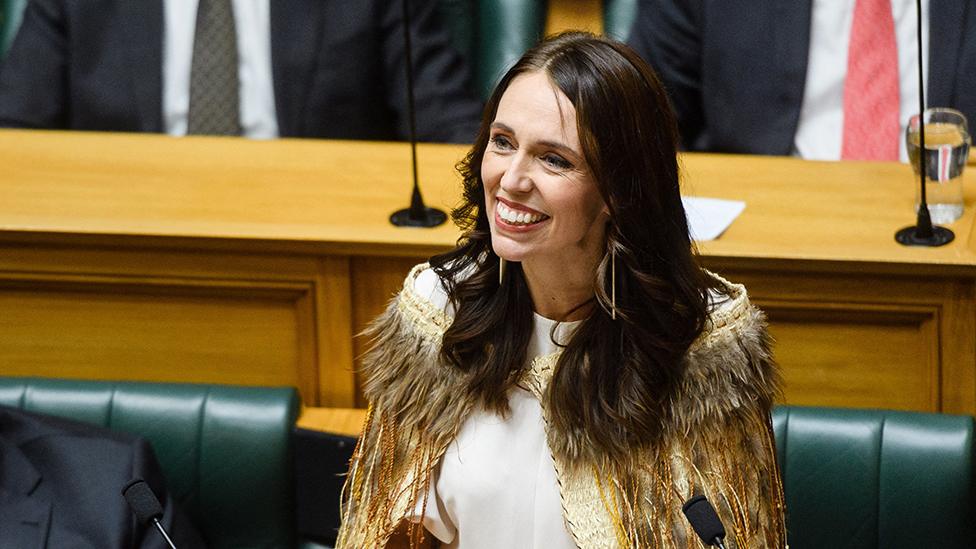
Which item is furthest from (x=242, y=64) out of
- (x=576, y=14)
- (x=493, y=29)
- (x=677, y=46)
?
(x=677, y=46)

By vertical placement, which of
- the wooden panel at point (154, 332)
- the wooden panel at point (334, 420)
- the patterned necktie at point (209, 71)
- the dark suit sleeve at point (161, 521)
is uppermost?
the patterned necktie at point (209, 71)

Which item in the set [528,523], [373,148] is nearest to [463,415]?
[528,523]

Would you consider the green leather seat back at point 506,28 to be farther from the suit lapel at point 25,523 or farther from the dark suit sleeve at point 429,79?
the suit lapel at point 25,523

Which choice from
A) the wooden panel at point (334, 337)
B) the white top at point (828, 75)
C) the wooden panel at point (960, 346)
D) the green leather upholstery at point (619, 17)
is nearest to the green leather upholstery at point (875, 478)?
the wooden panel at point (960, 346)

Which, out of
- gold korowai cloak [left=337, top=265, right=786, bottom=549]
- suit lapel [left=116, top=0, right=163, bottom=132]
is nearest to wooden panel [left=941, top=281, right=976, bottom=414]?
gold korowai cloak [left=337, top=265, right=786, bottom=549]

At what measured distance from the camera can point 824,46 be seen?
259 centimetres

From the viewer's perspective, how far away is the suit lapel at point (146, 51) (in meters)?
2.77

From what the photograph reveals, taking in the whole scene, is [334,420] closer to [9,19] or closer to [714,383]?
[714,383]

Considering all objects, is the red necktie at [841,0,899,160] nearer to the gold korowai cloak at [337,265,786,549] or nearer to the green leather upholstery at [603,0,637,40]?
the green leather upholstery at [603,0,637,40]

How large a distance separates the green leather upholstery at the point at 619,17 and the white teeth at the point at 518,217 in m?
1.54

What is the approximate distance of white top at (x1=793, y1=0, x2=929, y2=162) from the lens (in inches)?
101

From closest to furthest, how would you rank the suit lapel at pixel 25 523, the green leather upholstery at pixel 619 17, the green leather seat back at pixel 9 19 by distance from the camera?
the suit lapel at pixel 25 523
the green leather upholstery at pixel 619 17
the green leather seat back at pixel 9 19

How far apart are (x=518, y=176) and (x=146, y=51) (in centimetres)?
165

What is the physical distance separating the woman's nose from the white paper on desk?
634 millimetres
